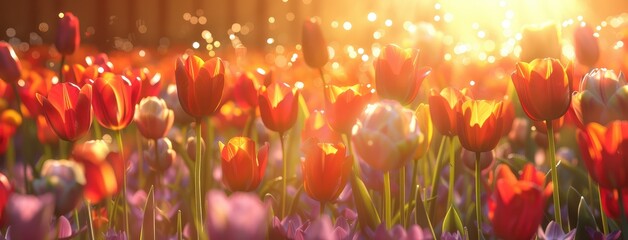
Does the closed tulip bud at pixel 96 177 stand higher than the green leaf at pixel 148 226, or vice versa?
the closed tulip bud at pixel 96 177

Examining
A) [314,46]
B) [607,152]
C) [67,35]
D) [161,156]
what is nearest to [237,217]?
[607,152]

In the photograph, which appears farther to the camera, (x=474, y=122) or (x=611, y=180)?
(x=474, y=122)

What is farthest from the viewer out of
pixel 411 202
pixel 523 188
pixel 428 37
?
pixel 428 37

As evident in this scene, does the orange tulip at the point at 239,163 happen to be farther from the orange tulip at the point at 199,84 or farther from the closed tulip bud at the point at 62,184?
the closed tulip bud at the point at 62,184

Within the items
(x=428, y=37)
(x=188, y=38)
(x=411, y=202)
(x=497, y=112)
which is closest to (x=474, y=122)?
(x=497, y=112)

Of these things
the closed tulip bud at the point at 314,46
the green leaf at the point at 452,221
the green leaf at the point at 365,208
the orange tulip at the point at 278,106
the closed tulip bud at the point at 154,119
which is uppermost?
the closed tulip bud at the point at 314,46

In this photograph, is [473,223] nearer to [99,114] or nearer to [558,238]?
[558,238]

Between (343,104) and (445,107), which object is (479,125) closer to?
(445,107)

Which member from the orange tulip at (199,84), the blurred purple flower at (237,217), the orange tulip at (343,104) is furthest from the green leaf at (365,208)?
the blurred purple flower at (237,217)
